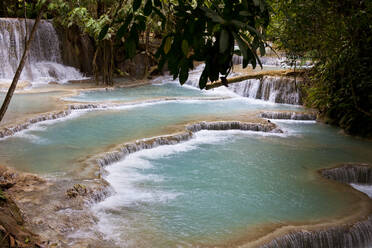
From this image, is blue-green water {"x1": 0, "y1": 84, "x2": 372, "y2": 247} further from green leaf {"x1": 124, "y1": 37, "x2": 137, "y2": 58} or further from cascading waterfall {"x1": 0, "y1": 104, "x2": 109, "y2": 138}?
green leaf {"x1": 124, "y1": 37, "x2": 137, "y2": 58}

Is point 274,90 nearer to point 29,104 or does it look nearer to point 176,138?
point 176,138

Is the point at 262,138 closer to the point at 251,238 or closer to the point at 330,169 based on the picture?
the point at 330,169

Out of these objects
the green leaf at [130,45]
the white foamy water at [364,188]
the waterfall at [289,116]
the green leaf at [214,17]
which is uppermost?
the green leaf at [214,17]

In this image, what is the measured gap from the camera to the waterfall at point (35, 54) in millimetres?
18375

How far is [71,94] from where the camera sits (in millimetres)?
14852

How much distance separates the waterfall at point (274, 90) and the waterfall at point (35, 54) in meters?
8.99

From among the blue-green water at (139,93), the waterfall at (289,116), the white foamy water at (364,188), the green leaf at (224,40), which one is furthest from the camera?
the blue-green water at (139,93)

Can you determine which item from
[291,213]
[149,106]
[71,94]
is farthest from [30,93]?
[291,213]

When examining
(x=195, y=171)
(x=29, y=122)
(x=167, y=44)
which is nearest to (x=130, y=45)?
(x=167, y=44)

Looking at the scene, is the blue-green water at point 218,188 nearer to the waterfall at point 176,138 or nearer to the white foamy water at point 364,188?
the waterfall at point 176,138

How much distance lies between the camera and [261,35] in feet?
5.16

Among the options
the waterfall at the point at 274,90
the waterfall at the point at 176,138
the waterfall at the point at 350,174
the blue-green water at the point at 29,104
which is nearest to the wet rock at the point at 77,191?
the waterfall at the point at 176,138

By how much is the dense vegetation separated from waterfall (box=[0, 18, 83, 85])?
3.61 metres

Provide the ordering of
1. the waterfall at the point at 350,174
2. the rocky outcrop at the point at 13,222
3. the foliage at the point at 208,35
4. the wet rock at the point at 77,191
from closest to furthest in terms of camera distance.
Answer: the foliage at the point at 208,35
the rocky outcrop at the point at 13,222
the wet rock at the point at 77,191
the waterfall at the point at 350,174
